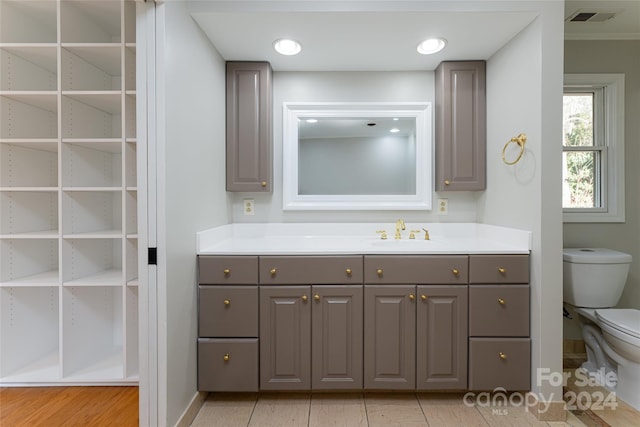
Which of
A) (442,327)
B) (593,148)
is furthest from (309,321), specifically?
(593,148)

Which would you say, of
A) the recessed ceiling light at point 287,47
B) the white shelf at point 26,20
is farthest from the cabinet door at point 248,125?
the white shelf at point 26,20

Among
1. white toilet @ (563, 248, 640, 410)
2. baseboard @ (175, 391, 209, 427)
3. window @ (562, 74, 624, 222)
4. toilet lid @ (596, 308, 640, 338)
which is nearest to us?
baseboard @ (175, 391, 209, 427)

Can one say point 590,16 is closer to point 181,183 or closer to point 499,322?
point 499,322

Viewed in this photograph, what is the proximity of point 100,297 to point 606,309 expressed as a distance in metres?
3.25

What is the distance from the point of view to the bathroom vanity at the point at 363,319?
1849 millimetres

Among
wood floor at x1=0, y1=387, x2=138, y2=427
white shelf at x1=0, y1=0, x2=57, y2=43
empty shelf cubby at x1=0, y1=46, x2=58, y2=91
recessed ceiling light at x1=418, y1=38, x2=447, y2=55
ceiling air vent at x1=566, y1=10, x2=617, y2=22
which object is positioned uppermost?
ceiling air vent at x1=566, y1=10, x2=617, y2=22

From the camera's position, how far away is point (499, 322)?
73.0 inches

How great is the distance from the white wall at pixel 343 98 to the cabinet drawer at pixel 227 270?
2.10 feet

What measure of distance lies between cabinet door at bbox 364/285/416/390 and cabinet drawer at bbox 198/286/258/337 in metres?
0.63

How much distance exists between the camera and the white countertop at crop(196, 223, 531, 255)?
1866 millimetres

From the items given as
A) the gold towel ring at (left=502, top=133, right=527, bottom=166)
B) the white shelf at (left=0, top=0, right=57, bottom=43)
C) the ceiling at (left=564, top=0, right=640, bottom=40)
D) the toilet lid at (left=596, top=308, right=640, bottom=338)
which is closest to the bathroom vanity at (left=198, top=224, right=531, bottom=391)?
the gold towel ring at (left=502, top=133, right=527, bottom=166)

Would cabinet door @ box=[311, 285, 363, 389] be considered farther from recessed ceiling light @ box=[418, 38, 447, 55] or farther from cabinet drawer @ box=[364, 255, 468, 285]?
recessed ceiling light @ box=[418, 38, 447, 55]

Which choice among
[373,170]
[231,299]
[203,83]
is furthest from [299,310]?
[203,83]

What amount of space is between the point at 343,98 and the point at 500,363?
76.4 inches
